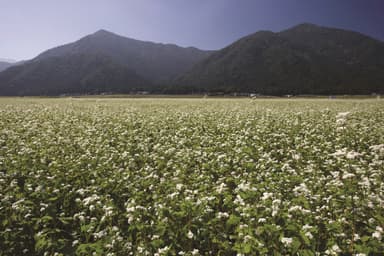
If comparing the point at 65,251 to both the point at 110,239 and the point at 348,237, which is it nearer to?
the point at 110,239

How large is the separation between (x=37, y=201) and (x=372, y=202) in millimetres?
7550

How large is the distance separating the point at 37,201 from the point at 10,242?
1463 millimetres

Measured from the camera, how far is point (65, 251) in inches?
156

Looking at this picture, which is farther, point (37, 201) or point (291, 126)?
point (291, 126)

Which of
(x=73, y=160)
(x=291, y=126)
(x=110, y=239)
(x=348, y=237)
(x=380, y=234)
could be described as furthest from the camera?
(x=291, y=126)

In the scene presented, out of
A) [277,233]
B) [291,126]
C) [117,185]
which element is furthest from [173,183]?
[291,126]

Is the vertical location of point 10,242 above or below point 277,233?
below

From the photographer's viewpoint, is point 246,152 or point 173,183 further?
point 246,152

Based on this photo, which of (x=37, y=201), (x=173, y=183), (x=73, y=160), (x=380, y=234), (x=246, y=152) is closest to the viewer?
(x=380, y=234)

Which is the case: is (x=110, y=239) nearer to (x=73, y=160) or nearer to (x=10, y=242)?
(x=10, y=242)

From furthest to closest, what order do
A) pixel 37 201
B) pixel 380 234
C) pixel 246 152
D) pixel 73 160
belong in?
pixel 246 152 < pixel 73 160 < pixel 37 201 < pixel 380 234

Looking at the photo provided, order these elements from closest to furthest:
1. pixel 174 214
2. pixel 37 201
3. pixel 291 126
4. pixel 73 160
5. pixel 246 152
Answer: pixel 174 214
pixel 37 201
pixel 73 160
pixel 246 152
pixel 291 126

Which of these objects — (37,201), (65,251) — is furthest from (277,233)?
(37,201)

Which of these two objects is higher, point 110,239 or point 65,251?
point 110,239
